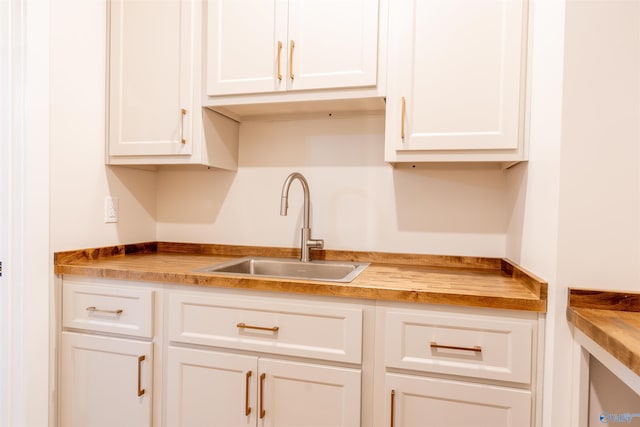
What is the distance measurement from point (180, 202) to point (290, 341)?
112 centimetres

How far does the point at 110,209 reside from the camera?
5.82 ft

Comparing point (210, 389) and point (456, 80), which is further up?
point (456, 80)

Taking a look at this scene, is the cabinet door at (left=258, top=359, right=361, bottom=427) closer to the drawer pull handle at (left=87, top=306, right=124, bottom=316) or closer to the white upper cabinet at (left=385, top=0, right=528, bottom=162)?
the drawer pull handle at (left=87, top=306, right=124, bottom=316)

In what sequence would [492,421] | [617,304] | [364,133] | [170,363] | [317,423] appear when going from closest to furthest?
[617,304] < [492,421] < [317,423] < [170,363] < [364,133]

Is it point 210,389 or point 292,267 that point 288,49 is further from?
point 210,389

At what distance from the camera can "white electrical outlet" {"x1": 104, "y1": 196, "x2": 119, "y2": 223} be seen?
5.75ft

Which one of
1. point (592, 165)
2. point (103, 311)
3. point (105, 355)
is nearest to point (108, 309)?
point (103, 311)

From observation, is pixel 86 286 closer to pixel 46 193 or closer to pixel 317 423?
pixel 46 193

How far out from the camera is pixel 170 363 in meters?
1.37

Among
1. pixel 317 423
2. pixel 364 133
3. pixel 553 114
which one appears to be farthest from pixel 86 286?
pixel 553 114

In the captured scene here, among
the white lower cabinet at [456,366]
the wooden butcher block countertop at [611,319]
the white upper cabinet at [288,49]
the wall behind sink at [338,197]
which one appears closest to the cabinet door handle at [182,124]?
the white upper cabinet at [288,49]

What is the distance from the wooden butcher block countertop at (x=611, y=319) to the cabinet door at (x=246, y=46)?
1219 millimetres

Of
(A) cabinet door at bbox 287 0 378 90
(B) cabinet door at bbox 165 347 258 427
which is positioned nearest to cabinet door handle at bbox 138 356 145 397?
(B) cabinet door at bbox 165 347 258 427

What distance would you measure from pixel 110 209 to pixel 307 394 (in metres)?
1.24
